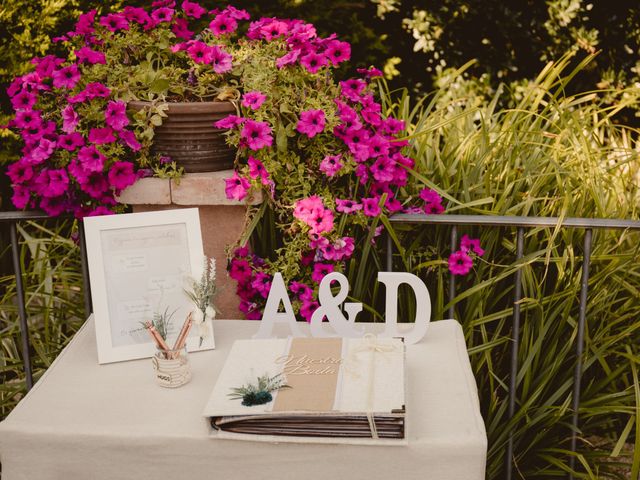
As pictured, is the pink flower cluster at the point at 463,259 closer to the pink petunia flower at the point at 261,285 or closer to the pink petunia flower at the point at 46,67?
the pink petunia flower at the point at 261,285

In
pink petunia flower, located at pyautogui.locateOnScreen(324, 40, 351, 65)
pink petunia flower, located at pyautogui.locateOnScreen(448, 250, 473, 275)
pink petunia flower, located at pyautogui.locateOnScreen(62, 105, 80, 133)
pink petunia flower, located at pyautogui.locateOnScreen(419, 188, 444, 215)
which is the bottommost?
pink petunia flower, located at pyautogui.locateOnScreen(448, 250, 473, 275)

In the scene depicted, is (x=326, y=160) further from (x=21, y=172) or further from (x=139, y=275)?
(x=21, y=172)

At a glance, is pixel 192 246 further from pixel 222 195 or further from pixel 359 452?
pixel 359 452

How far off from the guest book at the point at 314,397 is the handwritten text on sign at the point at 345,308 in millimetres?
146

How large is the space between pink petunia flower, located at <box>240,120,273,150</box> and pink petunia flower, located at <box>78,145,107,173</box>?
0.37 m

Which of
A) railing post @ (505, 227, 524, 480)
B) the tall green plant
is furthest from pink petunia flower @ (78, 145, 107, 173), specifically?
railing post @ (505, 227, 524, 480)

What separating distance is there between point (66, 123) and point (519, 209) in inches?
58.1

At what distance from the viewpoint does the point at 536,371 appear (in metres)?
2.33

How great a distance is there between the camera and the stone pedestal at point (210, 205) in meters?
1.96

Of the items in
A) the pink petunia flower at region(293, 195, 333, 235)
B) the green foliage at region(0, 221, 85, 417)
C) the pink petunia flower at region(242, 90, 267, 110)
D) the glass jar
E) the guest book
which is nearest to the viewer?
the guest book

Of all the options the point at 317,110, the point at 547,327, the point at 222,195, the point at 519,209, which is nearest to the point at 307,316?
the point at 222,195

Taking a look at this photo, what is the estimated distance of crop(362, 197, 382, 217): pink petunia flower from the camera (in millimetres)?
2053

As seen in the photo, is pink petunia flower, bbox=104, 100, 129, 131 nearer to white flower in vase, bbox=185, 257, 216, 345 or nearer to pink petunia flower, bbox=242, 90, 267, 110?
pink petunia flower, bbox=242, 90, 267, 110

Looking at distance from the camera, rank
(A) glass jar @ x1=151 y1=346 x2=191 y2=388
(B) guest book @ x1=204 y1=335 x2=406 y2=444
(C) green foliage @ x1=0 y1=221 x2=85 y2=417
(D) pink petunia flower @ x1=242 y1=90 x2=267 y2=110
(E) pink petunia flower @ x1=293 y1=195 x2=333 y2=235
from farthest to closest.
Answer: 1. (C) green foliage @ x1=0 y1=221 x2=85 y2=417
2. (E) pink petunia flower @ x1=293 y1=195 x2=333 y2=235
3. (D) pink petunia flower @ x1=242 y1=90 x2=267 y2=110
4. (A) glass jar @ x1=151 y1=346 x2=191 y2=388
5. (B) guest book @ x1=204 y1=335 x2=406 y2=444
